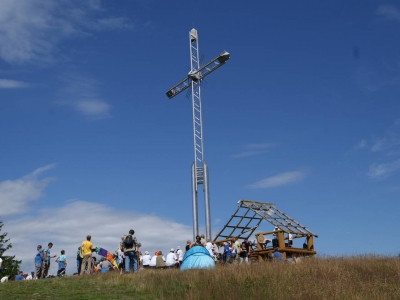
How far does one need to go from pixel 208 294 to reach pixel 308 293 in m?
2.79

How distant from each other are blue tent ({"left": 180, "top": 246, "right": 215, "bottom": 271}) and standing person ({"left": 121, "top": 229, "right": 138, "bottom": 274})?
1.88 meters

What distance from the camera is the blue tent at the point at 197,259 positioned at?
21203 mm

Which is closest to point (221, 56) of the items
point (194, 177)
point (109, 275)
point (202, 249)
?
point (194, 177)

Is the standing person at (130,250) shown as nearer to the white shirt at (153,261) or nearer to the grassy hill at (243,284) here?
the grassy hill at (243,284)

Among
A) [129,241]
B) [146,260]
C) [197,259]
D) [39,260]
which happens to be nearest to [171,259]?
[146,260]

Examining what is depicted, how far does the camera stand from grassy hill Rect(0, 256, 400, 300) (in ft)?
50.1

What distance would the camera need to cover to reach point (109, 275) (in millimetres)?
19188

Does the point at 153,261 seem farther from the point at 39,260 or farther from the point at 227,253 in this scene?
the point at 39,260

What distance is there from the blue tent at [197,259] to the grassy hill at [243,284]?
2.00 m

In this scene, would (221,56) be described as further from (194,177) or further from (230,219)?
(230,219)

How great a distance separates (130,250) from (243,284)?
237 inches

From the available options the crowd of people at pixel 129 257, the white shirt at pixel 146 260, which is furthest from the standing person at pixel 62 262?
the white shirt at pixel 146 260

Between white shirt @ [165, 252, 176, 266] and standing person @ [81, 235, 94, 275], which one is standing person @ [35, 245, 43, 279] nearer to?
standing person @ [81, 235, 94, 275]

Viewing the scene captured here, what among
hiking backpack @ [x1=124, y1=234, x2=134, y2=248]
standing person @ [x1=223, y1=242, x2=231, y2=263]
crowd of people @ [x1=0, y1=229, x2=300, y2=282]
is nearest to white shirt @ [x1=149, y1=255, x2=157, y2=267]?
crowd of people @ [x1=0, y1=229, x2=300, y2=282]
